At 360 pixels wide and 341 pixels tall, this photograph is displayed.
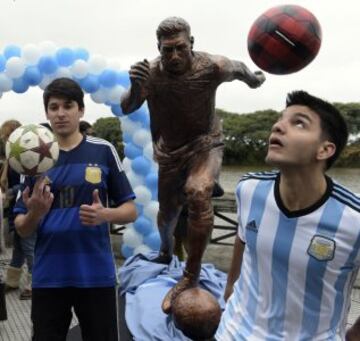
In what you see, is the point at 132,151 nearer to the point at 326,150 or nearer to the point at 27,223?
the point at 27,223

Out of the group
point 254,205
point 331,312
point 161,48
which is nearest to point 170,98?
point 161,48

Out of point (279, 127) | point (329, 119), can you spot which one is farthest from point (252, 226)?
point (329, 119)

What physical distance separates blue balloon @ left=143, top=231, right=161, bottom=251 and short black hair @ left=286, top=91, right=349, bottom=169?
185 inches

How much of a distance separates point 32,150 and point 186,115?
166cm

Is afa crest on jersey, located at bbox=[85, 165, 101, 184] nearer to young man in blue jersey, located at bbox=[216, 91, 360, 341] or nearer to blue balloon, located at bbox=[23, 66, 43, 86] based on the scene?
young man in blue jersey, located at bbox=[216, 91, 360, 341]

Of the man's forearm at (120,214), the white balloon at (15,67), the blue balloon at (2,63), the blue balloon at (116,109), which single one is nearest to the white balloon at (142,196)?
the blue balloon at (116,109)

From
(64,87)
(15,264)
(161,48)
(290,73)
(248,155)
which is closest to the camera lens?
(64,87)

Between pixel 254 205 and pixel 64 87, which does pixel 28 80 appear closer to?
pixel 64 87

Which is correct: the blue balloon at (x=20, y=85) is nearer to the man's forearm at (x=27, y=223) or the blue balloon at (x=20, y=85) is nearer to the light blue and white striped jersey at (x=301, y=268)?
the man's forearm at (x=27, y=223)

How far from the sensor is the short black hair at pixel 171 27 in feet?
11.7

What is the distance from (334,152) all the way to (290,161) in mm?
199

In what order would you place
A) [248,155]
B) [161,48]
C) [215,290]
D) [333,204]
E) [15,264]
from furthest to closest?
[248,155] → [15,264] → [215,290] → [161,48] → [333,204]

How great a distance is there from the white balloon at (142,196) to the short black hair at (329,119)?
466 centimetres

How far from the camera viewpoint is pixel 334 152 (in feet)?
6.11
